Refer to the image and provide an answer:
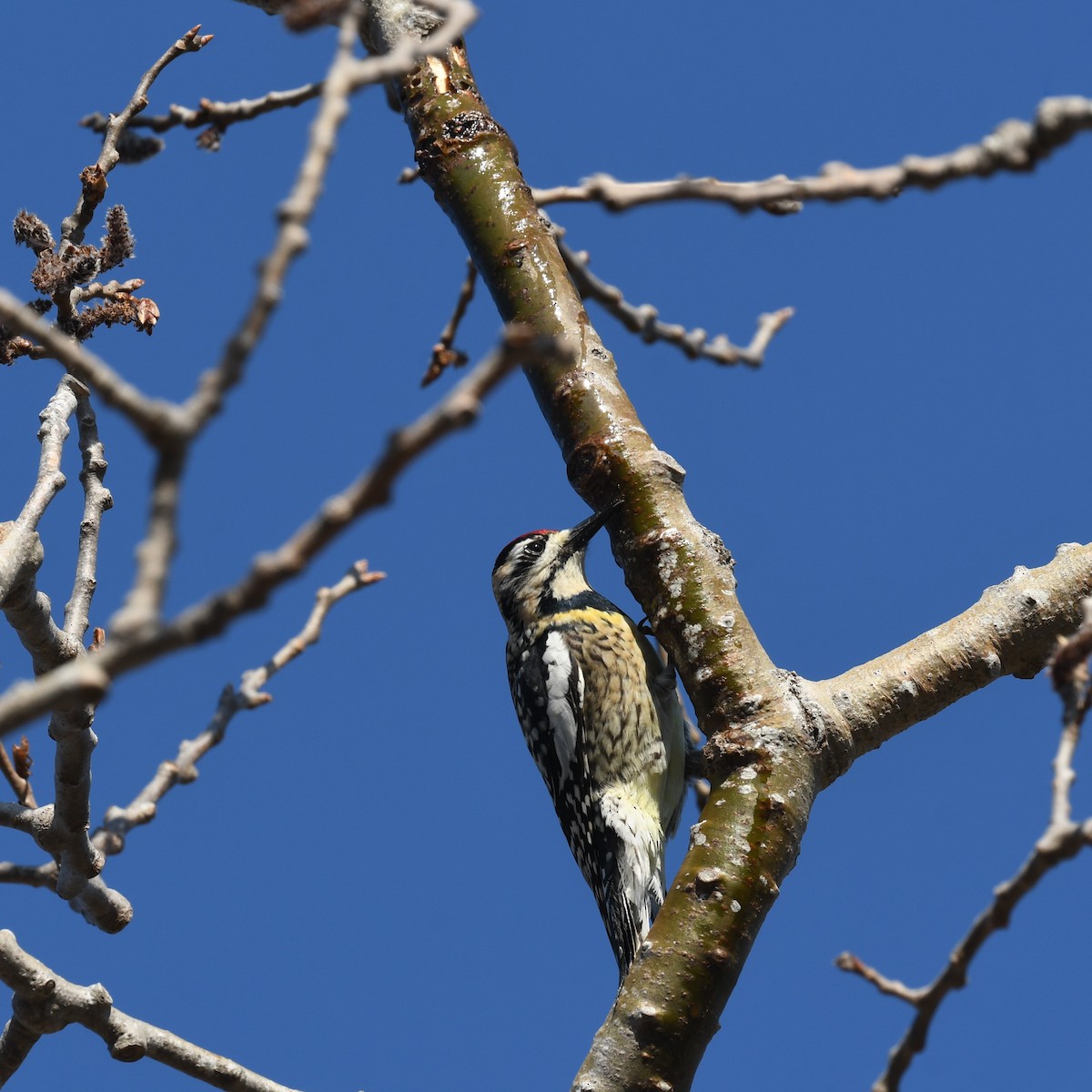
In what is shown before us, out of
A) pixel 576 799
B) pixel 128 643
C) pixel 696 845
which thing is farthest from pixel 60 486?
pixel 576 799

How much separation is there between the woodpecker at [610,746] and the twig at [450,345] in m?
1.57

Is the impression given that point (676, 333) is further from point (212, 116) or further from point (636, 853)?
point (636, 853)

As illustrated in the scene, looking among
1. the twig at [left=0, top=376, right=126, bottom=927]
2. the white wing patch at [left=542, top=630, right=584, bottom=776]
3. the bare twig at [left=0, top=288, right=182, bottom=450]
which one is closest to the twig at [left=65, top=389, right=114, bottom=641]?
the twig at [left=0, top=376, right=126, bottom=927]

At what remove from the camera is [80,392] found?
10.1 feet

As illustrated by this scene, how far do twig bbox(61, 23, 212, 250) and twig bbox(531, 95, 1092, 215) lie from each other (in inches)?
81.1

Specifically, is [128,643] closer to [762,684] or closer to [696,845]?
[696,845]

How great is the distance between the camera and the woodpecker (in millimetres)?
4684

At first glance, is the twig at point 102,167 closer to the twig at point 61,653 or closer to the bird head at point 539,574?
the twig at point 61,653

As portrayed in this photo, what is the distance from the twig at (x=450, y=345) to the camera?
328cm

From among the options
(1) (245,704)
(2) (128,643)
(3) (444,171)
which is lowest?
(2) (128,643)

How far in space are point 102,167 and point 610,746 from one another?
2.80 meters

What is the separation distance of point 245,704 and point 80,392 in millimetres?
1504

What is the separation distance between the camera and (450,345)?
3375 millimetres

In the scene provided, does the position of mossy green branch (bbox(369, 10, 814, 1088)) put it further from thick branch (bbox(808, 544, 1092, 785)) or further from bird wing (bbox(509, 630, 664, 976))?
bird wing (bbox(509, 630, 664, 976))
